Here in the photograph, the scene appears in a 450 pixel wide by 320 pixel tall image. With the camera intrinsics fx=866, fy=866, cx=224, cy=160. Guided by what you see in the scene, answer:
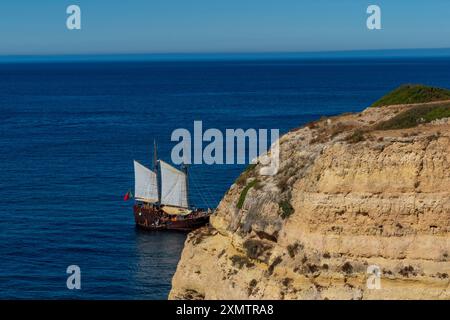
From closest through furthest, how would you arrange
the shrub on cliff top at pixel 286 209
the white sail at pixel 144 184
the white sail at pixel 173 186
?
the shrub on cliff top at pixel 286 209, the white sail at pixel 173 186, the white sail at pixel 144 184

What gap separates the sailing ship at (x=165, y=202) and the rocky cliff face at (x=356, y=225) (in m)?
55.5

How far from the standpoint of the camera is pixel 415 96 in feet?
155

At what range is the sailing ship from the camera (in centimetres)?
9506

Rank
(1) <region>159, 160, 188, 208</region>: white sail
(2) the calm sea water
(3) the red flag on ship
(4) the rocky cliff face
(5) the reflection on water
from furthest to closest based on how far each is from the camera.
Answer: (1) <region>159, 160, 188, 208</region>: white sail < (3) the red flag on ship < (2) the calm sea water < (5) the reflection on water < (4) the rocky cliff face

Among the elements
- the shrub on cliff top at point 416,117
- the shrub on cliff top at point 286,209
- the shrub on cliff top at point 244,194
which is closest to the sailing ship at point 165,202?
the shrub on cliff top at point 244,194

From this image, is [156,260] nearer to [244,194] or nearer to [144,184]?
[144,184]

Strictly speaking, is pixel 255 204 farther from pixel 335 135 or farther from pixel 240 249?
pixel 335 135

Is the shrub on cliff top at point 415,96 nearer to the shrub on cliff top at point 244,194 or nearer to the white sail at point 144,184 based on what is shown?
the shrub on cliff top at point 244,194

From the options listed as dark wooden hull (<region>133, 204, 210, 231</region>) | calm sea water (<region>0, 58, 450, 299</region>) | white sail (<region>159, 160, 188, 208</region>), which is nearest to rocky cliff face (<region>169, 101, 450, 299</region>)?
calm sea water (<region>0, 58, 450, 299</region>)

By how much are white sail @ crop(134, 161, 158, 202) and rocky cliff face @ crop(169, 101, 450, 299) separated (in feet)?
205

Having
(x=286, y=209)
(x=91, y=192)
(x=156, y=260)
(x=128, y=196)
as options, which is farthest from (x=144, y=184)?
(x=286, y=209)

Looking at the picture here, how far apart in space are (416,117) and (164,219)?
61.6m

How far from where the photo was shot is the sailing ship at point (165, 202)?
9506 cm

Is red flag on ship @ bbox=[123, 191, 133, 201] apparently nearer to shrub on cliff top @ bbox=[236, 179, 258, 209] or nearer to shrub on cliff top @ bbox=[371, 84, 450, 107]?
shrub on cliff top @ bbox=[371, 84, 450, 107]
